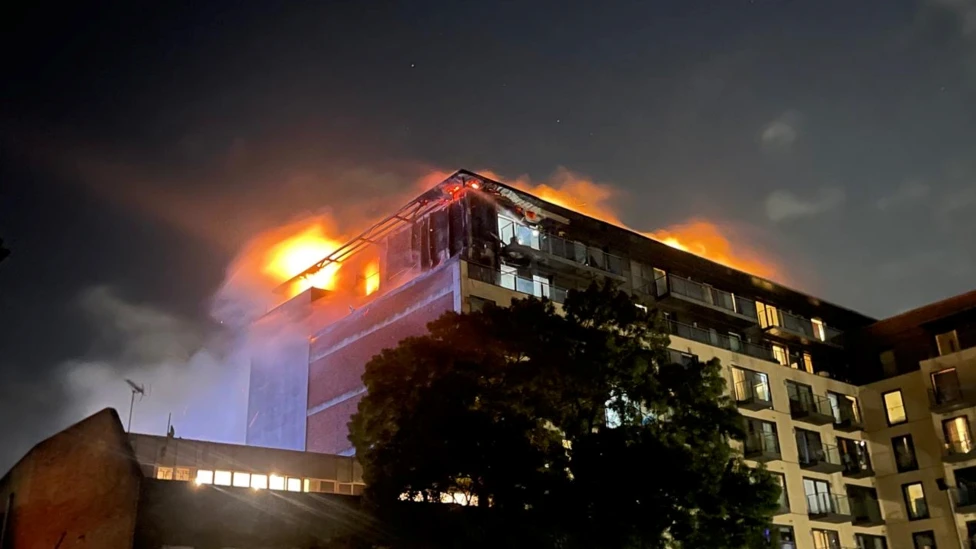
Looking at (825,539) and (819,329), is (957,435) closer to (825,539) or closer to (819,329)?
(825,539)

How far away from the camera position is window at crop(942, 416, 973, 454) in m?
47.3

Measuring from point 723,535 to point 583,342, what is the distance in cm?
670

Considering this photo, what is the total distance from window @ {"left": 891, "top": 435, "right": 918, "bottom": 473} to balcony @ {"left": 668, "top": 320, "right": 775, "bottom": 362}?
8915 mm

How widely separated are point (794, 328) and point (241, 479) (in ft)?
116

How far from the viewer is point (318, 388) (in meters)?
44.5

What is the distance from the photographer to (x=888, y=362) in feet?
177

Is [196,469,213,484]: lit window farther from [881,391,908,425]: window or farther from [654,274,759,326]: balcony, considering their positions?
[881,391,908,425]: window

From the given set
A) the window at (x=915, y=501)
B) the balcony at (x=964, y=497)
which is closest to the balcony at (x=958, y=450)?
the balcony at (x=964, y=497)

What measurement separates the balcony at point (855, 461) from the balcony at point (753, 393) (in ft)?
22.0

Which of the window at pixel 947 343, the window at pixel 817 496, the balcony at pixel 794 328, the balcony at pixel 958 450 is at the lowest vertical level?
the window at pixel 817 496

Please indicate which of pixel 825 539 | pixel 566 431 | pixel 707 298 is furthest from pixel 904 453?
pixel 566 431

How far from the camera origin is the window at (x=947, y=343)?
49.5 m

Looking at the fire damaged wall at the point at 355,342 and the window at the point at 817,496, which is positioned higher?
the fire damaged wall at the point at 355,342

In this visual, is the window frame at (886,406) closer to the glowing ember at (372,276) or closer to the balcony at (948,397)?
the balcony at (948,397)
